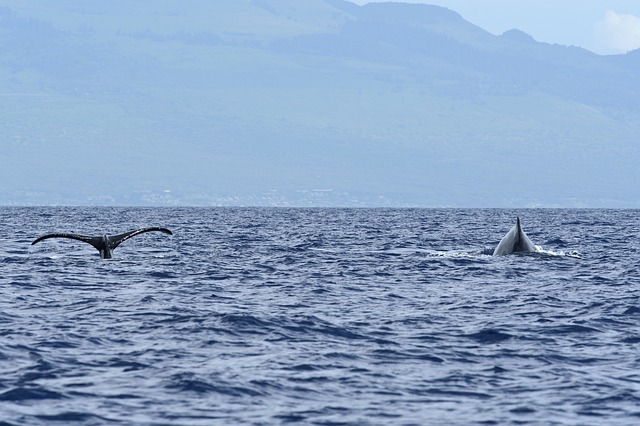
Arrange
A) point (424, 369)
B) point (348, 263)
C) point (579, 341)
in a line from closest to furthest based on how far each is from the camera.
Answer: point (424, 369)
point (579, 341)
point (348, 263)

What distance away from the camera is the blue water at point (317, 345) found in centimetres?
1530

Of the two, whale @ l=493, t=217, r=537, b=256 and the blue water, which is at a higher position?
whale @ l=493, t=217, r=537, b=256

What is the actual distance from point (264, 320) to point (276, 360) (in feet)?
13.2

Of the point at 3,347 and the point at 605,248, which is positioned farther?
the point at 605,248

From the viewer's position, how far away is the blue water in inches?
602

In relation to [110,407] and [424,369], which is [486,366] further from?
[110,407]

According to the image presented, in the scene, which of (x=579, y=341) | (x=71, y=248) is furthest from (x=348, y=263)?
(x=579, y=341)

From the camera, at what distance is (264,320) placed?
22.6m

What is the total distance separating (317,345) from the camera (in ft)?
65.3

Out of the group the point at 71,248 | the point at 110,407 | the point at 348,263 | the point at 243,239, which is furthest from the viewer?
the point at 243,239

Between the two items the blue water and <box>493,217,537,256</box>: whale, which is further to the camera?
<box>493,217,537,256</box>: whale

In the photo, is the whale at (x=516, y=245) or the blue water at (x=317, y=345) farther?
the whale at (x=516, y=245)

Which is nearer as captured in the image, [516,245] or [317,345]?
[317,345]

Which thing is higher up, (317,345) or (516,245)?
(516,245)
